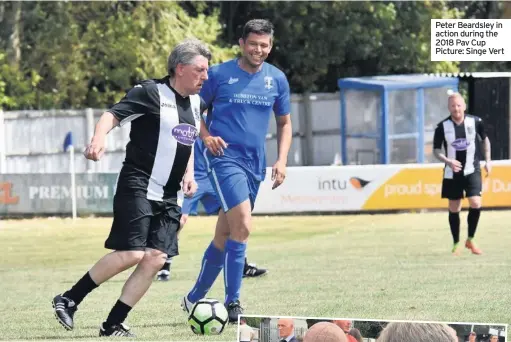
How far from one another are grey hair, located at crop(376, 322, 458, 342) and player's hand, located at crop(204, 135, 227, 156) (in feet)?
16.6

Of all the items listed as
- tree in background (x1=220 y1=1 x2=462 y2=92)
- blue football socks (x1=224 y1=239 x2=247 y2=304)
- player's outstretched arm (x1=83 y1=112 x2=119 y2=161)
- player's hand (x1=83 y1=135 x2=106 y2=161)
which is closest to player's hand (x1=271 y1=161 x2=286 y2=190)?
blue football socks (x1=224 y1=239 x2=247 y2=304)

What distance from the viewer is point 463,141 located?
49.6ft

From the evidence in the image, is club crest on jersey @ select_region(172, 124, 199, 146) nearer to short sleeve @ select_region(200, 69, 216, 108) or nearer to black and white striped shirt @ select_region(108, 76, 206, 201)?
black and white striped shirt @ select_region(108, 76, 206, 201)

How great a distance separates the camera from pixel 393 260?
14.2 meters

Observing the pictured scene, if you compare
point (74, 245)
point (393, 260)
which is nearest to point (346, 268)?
point (393, 260)

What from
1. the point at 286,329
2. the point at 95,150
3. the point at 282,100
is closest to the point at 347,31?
the point at 282,100

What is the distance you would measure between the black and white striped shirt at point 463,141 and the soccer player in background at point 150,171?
760cm

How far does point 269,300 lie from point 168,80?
2772 millimetres

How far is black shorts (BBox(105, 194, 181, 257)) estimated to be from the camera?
25.6 feet

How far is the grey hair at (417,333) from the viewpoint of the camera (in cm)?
365

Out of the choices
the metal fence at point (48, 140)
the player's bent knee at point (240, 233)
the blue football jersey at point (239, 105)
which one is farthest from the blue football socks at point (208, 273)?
the metal fence at point (48, 140)

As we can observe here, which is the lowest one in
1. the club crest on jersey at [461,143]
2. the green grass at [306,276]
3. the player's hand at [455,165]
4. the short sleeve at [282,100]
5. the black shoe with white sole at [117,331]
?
the green grass at [306,276]

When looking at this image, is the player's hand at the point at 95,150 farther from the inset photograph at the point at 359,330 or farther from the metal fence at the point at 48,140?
the metal fence at the point at 48,140

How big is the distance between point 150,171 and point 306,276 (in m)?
4.79
